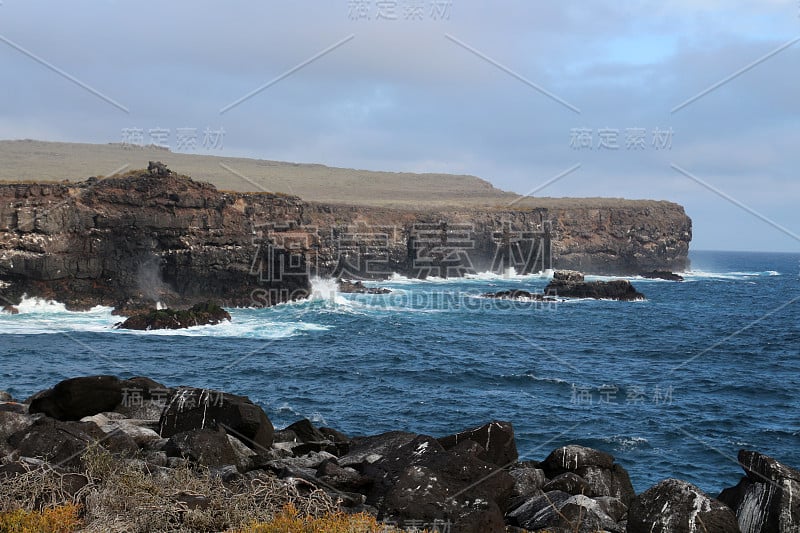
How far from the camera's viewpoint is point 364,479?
1306 centimetres

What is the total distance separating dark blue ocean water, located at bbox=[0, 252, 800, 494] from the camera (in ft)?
81.0

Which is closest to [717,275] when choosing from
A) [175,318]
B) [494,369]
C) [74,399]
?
[494,369]

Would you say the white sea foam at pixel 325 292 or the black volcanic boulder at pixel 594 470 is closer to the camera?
the black volcanic boulder at pixel 594 470

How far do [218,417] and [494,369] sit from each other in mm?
22158

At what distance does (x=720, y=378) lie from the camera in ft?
117

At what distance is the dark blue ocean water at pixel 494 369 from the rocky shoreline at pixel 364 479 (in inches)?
288

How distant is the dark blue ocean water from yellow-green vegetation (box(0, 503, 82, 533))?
1473 cm

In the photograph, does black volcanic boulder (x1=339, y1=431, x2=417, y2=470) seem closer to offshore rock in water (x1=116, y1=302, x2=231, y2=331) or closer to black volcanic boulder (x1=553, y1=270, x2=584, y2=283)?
offshore rock in water (x1=116, y1=302, x2=231, y2=331)

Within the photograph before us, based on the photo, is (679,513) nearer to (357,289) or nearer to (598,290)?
(357,289)

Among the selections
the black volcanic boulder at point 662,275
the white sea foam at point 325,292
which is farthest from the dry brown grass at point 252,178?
the white sea foam at point 325,292

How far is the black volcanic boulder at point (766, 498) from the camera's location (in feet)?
37.6

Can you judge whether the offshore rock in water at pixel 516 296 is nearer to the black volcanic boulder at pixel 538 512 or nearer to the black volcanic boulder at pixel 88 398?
the black volcanic boulder at pixel 88 398

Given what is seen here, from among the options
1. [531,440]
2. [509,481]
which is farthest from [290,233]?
[509,481]

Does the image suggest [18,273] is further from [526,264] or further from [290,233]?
[526,264]
